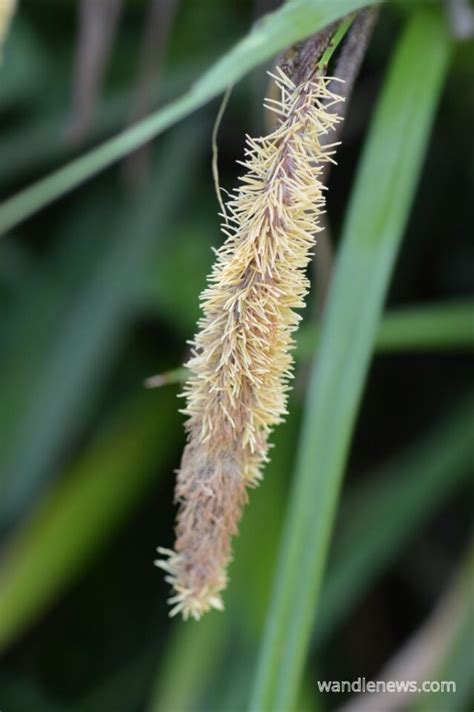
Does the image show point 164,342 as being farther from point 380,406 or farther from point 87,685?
point 87,685

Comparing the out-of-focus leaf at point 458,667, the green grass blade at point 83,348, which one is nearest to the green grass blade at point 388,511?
the out-of-focus leaf at point 458,667

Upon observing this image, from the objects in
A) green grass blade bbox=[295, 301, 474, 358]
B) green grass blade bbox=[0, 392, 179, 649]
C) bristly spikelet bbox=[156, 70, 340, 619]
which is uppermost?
green grass blade bbox=[295, 301, 474, 358]

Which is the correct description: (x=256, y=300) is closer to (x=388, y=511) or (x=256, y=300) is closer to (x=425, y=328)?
(x=425, y=328)

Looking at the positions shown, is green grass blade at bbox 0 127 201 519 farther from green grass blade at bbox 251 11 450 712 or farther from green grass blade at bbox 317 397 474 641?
green grass blade at bbox 251 11 450 712

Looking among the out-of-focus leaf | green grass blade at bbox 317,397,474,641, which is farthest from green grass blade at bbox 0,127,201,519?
the out-of-focus leaf

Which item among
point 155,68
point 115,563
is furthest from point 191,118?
point 115,563

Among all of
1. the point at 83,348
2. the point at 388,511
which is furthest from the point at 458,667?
the point at 83,348
